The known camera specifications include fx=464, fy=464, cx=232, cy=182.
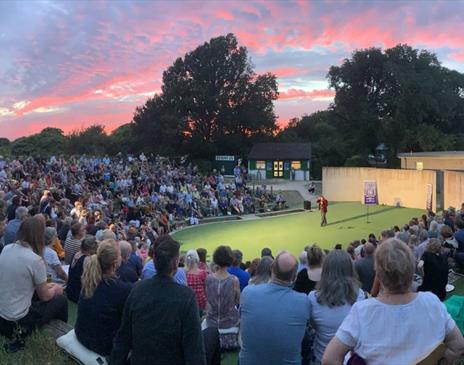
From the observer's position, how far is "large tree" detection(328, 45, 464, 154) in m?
43.8

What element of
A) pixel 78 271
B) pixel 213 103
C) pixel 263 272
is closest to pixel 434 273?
pixel 263 272

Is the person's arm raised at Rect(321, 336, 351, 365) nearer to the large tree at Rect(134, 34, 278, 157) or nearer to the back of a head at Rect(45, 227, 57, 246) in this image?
the back of a head at Rect(45, 227, 57, 246)

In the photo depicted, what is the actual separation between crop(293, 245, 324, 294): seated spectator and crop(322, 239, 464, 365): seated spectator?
2.88m

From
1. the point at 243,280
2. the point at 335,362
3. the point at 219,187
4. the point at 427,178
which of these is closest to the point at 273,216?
the point at 219,187

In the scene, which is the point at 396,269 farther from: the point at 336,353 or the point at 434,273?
the point at 434,273

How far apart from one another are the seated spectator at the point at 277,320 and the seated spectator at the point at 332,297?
149 millimetres

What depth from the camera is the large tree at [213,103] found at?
1982 inches

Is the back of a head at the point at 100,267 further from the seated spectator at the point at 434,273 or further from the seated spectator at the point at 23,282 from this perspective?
the seated spectator at the point at 434,273

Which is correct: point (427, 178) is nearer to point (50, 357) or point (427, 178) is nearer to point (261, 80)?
point (50, 357)

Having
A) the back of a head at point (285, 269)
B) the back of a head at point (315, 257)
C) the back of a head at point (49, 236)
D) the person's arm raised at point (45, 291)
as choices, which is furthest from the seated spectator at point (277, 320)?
the back of a head at point (49, 236)

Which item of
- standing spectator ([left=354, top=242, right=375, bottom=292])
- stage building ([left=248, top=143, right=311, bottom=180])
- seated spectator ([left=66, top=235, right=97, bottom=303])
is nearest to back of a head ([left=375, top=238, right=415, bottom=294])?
seated spectator ([left=66, top=235, right=97, bottom=303])

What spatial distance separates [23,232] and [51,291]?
0.68 m

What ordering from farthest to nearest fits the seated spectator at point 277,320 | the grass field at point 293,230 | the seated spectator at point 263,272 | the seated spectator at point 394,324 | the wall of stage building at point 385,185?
the wall of stage building at point 385,185 < the grass field at point 293,230 < the seated spectator at point 263,272 < the seated spectator at point 277,320 < the seated spectator at point 394,324

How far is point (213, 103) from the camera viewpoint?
5128cm
